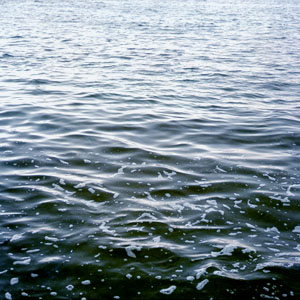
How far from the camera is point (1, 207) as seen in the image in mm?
5945

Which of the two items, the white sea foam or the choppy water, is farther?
the choppy water

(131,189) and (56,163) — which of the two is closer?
(131,189)

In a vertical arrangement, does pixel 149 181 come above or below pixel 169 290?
above

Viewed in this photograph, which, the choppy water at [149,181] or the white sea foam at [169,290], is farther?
the choppy water at [149,181]

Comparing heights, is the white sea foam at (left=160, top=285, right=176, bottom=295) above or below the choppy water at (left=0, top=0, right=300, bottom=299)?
below

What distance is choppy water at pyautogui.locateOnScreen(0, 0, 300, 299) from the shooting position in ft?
15.2

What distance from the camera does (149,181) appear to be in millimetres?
6863

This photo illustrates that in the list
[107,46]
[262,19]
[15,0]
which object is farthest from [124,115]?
[15,0]

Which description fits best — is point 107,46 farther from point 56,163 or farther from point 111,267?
point 111,267

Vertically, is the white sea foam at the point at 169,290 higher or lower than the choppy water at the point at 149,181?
lower

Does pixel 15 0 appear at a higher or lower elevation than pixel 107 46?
higher

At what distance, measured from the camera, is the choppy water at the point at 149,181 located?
4.62 meters

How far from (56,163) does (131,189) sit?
5.79 ft

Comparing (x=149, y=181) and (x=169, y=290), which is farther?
(x=149, y=181)
